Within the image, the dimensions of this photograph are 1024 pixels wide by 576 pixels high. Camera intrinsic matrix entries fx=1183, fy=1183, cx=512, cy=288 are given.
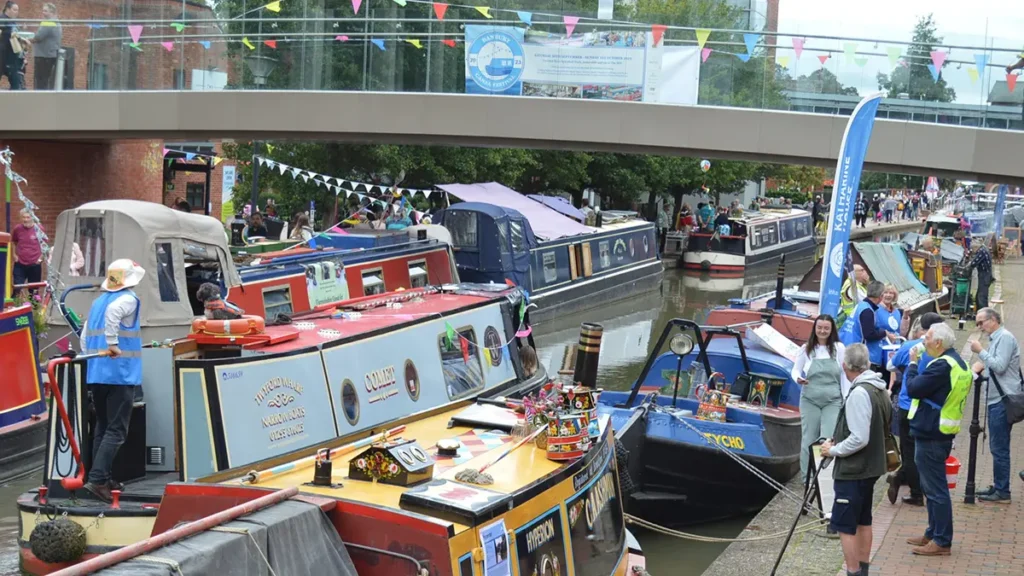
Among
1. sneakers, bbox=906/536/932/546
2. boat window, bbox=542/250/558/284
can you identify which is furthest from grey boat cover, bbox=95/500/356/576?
boat window, bbox=542/250/558/284

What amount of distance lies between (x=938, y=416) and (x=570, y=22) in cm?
1264

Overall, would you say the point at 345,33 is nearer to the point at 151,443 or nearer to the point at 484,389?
the point at 484,389

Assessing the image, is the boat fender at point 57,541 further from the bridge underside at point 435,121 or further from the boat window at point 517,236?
the boat window at point 517,236

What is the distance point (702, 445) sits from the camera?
11.3 meters

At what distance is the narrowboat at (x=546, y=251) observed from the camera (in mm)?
22828

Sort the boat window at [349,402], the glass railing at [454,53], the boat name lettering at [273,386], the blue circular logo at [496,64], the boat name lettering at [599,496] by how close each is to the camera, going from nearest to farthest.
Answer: the boat name lettering at [599,496] → the boat name lettering at [273,386] → the boat window at [349,402] → the glass railing at [454,53] → the blue circular logo at [496,64]

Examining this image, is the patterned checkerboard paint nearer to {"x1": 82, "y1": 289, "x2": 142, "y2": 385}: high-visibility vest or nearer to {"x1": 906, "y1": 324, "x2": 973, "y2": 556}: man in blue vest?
{"x1": 82, "y1": 289, "x2": 142, "y2": 385}: high-visibility vest

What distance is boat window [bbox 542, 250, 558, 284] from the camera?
2566cm

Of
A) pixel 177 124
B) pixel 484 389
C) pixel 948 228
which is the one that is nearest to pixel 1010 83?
pixel 484 389

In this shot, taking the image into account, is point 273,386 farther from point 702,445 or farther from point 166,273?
point 702,445

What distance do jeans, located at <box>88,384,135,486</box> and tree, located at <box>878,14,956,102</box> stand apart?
1385cm

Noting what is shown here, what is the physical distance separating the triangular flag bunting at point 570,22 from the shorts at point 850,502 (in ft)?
43.9

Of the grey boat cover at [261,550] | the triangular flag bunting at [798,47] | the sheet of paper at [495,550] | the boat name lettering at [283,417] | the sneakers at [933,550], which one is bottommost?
the sneakers at [933,550]

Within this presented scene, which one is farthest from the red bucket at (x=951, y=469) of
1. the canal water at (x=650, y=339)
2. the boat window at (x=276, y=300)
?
the boat window at (x=276, y=300)
